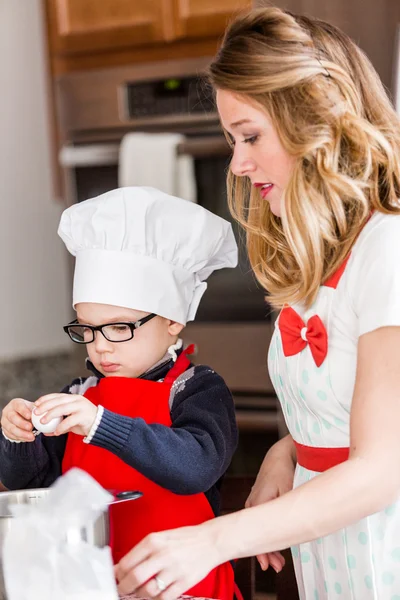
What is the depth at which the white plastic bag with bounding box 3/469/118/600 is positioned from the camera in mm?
728

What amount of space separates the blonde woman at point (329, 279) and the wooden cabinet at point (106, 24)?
1.32 m

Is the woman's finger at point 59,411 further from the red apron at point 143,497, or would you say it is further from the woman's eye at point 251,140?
the woman's eye at point 251,140

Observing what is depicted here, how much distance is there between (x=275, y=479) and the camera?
112 centimetres

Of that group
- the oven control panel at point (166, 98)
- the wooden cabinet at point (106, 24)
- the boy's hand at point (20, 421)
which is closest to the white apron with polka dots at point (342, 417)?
the boy's hand at point (20, 421)

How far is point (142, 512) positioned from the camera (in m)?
1.12

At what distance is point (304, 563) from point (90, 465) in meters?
0.33

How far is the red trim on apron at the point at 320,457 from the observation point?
0.98 m

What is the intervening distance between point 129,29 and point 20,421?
4.96 ft

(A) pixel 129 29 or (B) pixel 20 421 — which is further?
(A) pixel 129 29

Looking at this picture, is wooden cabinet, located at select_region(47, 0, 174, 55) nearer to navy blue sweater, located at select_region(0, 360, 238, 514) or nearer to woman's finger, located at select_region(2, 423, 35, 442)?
navy blue sweater, located at select_region(0, 360, 238, 514)

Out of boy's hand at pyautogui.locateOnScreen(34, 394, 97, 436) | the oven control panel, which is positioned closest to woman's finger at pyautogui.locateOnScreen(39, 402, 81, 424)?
boy's hand at pyautogui.locateOnScreen(34, 394, 97, 436)

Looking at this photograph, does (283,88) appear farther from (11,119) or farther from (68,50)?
(11,119)

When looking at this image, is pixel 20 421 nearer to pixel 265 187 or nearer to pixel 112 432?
pixel 112 432

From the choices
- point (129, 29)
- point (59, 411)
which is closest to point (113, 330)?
point (59, 411)
